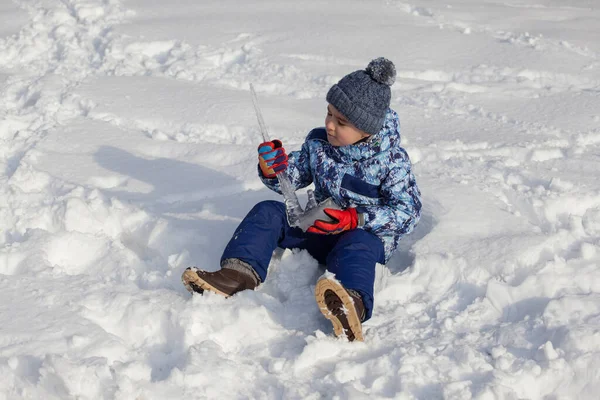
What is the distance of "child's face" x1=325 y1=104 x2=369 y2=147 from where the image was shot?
245 centimetres

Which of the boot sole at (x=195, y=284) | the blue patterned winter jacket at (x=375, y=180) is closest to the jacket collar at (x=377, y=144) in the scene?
the blue patterned winter jacket at (x=375, y=180)

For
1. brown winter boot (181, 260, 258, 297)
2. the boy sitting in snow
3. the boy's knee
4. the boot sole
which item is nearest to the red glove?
the boy sitting in snow

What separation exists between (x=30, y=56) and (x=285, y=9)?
6.71 ft

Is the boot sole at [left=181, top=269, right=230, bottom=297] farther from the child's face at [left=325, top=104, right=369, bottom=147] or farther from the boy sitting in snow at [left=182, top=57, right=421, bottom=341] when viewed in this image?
the child's face at [left=325, top=104, right=369, bottom=147]

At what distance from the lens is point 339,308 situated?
6.90 ft

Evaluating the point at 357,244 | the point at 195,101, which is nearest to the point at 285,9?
the point at 195,101

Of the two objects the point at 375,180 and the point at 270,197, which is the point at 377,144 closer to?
the point at 375,180

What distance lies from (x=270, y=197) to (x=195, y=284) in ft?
2.91

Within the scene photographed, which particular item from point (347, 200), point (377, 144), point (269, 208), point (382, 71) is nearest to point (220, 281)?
point (269, 208)

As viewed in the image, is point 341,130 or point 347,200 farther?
point 347,200

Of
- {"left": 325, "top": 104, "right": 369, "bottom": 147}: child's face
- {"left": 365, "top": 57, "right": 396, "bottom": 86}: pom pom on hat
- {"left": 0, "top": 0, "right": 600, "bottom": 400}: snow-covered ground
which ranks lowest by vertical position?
{"left": 0, "top": 0, "right": 600, "bottom": 400}: snow-covered ground

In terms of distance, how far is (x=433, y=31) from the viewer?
511cm

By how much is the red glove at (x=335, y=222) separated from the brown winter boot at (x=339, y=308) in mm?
284

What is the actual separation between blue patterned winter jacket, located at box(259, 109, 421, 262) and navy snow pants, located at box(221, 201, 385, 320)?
80mm
